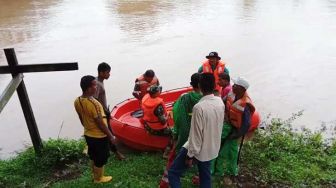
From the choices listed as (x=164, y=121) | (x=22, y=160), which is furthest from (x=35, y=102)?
(x=164, y=121)

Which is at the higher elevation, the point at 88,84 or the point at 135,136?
the point at 88,84

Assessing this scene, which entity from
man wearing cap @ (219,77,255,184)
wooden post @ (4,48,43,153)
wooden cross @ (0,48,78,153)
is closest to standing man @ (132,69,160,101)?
wooden cross @ (0,48,78,153)

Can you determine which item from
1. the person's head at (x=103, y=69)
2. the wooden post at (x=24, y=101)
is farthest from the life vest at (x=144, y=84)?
the wooden post at (x=24, y=101)

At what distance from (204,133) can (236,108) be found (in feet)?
2.67

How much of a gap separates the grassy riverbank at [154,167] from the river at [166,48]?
1831mm

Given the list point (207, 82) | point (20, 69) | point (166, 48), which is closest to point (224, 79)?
point (207, 82)

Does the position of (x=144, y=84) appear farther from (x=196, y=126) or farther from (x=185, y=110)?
(x=196, y=126)

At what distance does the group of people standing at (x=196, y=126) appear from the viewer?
3.49 m

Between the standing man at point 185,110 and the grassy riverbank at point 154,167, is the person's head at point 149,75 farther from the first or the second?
the standing man at point 185,110

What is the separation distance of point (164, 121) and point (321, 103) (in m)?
5.37

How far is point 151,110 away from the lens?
16.8 ft

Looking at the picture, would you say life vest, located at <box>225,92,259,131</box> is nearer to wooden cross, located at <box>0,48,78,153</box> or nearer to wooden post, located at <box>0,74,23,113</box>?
wooden cross, located at <box>0,48,78,153</box>

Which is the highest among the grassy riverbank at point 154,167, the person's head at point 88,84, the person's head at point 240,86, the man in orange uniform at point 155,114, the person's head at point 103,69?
the person's head at point 88,84

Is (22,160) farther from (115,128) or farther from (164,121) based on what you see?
(164,121)
